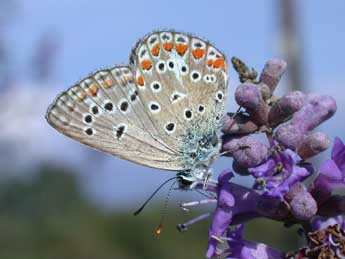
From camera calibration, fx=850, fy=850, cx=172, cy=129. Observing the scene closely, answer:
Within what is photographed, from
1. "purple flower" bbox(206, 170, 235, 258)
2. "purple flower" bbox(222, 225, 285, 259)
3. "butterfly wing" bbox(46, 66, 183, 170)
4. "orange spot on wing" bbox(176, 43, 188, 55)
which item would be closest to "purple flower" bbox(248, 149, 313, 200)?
"purple flower" bbox(206, 170, 235, 258)

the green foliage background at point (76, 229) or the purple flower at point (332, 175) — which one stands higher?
the purple flower at point (332, 175)

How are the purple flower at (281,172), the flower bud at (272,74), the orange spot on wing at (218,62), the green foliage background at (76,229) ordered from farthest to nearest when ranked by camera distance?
1. the green foliage background at (76,229)
2. the orange spot on wing at (218,62)
3. the flower bud at (272,74)
4. the purple flower at (281,172)

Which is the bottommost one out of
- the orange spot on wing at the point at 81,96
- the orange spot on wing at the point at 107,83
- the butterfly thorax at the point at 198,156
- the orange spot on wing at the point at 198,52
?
the butterfly thorax at the point at 198,156

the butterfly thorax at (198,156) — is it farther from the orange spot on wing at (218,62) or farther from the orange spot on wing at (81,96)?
the orange spot on wing at (81,96)

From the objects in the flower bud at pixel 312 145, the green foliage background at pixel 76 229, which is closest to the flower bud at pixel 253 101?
the flower bud at pixel 312 145

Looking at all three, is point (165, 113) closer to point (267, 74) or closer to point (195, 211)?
point (267, 74)

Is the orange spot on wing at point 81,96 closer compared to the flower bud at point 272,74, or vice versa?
the flower bud at point 272,74

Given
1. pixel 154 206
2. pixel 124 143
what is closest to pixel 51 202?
pixel 154 206
